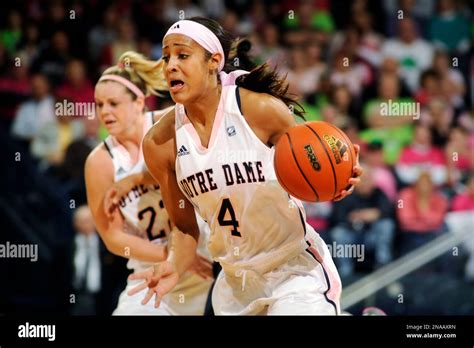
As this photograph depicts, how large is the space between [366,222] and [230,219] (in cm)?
279

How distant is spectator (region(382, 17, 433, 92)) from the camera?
807 cm

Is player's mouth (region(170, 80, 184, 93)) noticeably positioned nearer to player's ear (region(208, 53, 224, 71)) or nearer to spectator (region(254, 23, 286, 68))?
player's ear (region(208, 53, 224, 71))

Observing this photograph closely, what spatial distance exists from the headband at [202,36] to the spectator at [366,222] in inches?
105

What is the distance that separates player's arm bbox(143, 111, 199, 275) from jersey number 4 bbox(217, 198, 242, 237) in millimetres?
302

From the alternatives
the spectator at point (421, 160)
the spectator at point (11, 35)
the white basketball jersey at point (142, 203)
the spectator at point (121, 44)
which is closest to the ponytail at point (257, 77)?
the white basketball jersey at point (142, 203)

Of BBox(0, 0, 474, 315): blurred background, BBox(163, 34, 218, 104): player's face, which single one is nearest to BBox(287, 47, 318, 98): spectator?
BBox(0, 0, 474, 315): blurred background

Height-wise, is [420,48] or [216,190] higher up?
[420,48]

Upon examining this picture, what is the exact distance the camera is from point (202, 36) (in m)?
4.24

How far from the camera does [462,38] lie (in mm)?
8180

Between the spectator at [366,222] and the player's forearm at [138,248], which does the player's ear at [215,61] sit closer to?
the player's forearm at [138,248]

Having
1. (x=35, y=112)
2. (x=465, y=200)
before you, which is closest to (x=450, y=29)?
(x=465, y=200)

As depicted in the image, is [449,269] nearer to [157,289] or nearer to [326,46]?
[326,46]

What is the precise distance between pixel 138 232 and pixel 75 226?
78.9 inches

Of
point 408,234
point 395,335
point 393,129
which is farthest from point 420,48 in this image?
point 395,335
